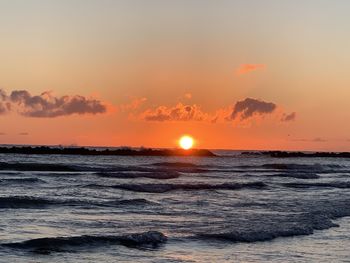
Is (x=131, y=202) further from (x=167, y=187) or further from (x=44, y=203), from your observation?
(x=167, y=187)

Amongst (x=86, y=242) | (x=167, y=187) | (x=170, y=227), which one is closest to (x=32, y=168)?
(x=167, y=187)

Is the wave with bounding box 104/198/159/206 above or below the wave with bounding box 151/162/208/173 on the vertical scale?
below

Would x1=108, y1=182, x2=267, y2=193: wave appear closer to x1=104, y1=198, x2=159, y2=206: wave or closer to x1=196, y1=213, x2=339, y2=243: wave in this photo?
x1=104, y1=198, x2=159, y2=206: wave

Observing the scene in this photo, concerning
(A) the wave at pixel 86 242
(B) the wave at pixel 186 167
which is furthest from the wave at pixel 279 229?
(B) the wave at pixel 186 167

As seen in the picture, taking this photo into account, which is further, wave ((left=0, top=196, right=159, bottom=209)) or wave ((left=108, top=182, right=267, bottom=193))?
wave ((left=108, top=182, right=267, bottom=193))

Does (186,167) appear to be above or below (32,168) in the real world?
above

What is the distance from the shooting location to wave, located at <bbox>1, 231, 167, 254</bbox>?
16.7 m

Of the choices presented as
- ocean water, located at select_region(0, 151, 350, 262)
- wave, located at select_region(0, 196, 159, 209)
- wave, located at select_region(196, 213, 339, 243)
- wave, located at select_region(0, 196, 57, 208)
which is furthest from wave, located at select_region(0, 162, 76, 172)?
wave, located at select_region(196, 213, 339, 243)

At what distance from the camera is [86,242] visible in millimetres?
17484

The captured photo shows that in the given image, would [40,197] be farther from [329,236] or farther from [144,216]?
[329,236]

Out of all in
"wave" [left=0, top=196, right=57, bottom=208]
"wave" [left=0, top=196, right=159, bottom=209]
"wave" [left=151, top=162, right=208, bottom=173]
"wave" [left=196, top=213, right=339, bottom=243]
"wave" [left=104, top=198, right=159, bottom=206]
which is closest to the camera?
"wave" [left=196, top=213, right=339, bottom=243]

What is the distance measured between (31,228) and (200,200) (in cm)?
1295

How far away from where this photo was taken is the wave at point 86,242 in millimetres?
16719

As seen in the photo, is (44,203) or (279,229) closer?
(279,229)
